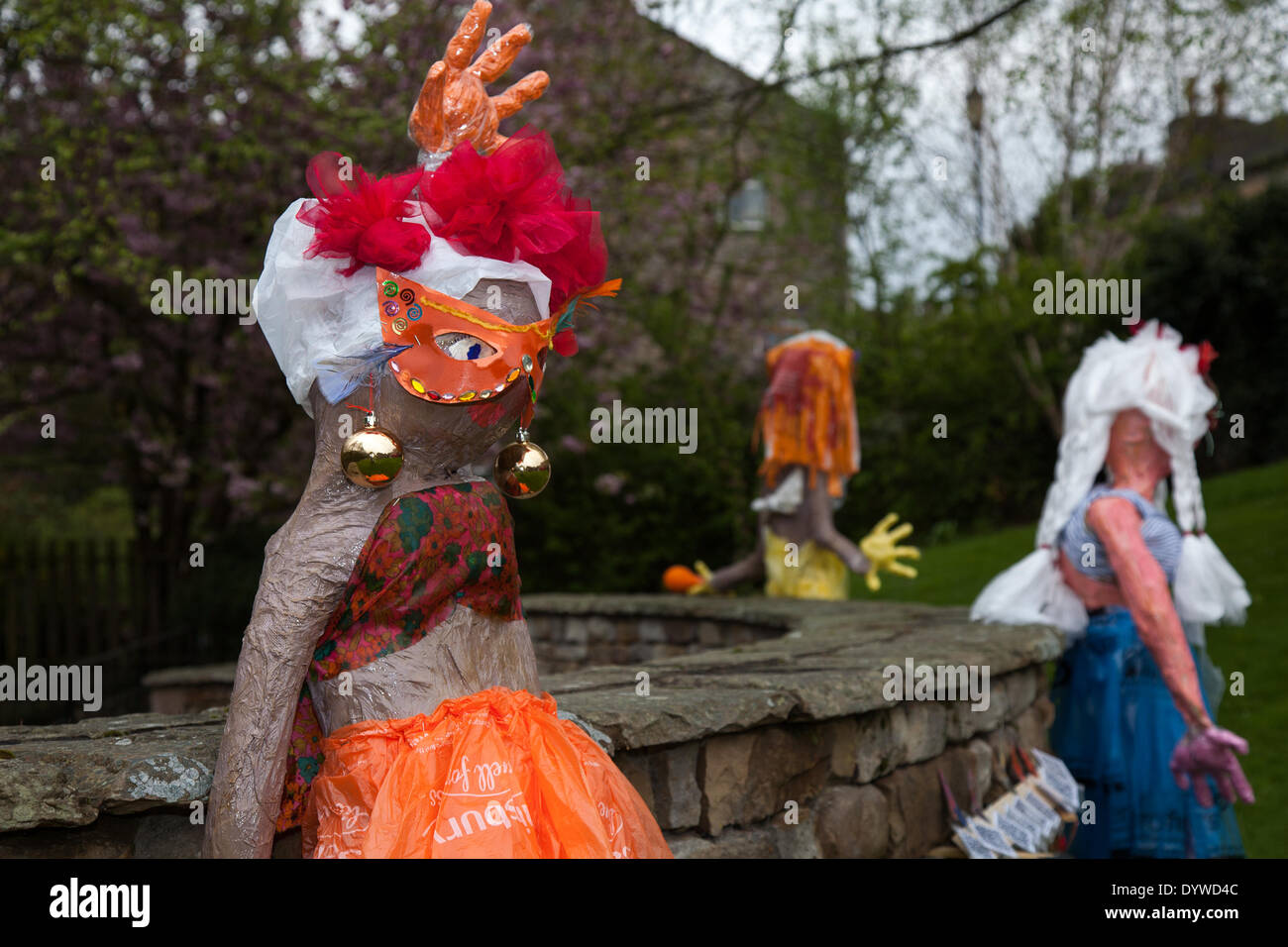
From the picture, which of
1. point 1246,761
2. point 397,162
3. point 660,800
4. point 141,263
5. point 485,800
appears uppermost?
point 397,162

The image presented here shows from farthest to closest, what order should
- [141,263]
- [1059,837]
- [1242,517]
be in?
[1242,517] → [141,263] → [1059,837]

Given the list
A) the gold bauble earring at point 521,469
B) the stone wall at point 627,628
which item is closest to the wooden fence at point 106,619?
the stone wall at point 627,628

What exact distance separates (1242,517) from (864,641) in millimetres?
6972

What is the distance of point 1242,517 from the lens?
32.5ft

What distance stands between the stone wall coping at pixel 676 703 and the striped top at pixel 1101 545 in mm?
318

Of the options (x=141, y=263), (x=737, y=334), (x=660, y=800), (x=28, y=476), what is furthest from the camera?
(x=28, y=476)

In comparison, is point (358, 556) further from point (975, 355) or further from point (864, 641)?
point (975, 355)

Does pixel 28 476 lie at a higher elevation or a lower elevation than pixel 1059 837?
higher

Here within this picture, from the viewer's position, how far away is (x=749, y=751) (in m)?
2.98

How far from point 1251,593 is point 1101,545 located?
473 centimetres

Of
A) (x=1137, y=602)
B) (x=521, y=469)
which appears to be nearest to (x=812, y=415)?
(x=1137, y=602)

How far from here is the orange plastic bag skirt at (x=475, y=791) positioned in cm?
181

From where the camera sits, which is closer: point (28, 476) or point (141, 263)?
point (141, 263)
